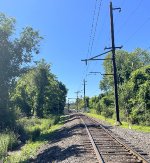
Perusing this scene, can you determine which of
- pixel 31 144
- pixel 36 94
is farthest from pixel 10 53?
pixel 36 94

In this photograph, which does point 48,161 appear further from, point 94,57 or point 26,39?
point 26,39

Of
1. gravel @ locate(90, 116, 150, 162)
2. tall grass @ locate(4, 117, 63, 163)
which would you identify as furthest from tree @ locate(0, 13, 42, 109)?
gravel @ locate(90, 116, 150, 162)

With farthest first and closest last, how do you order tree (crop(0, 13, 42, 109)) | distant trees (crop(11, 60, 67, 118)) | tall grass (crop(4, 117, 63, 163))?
distant trees (crop(11, 60, 67, 118)), tree (crop(0, 13, 42, 109)), tall grass (crop(4, 117, 63, 163))

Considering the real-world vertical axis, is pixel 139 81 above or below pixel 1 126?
above

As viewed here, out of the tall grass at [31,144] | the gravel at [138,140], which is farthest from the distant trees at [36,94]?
the gravel at [138,140]

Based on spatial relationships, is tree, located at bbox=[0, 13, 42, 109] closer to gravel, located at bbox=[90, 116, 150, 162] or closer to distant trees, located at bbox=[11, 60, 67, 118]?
gravel, located at bbox=[90, 116, 150, 162]

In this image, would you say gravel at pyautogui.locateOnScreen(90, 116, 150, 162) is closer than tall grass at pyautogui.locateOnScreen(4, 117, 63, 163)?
Yes

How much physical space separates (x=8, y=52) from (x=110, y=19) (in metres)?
12.2

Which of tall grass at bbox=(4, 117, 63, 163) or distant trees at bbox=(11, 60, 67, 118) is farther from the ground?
distant trees at bbox=(11, 60, 67, 118)

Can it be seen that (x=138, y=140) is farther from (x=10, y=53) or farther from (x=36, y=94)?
(x=36, y=94)

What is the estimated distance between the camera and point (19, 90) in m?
77.0

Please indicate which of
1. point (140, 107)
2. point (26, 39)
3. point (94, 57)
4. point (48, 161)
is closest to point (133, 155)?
point (48, 161)

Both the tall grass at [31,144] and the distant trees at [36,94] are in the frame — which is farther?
the distant trees at [36,94]

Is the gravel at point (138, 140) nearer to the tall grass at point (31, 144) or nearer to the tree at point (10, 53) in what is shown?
the tall grass at point (31, 144)
